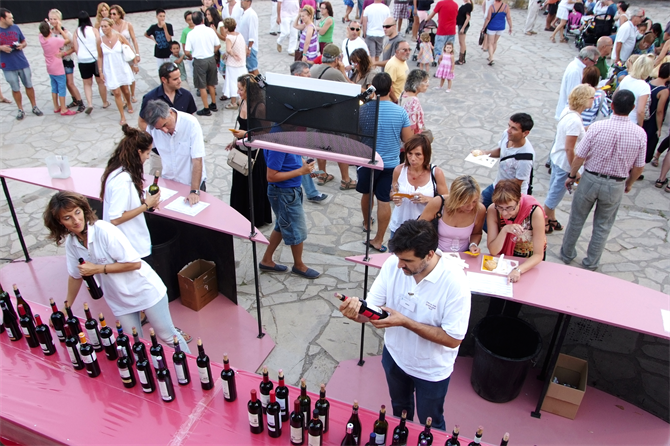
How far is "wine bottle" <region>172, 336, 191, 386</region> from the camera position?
9.69 feet

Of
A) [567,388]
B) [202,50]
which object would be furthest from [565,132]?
[202,50]

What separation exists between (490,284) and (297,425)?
6.33 feet

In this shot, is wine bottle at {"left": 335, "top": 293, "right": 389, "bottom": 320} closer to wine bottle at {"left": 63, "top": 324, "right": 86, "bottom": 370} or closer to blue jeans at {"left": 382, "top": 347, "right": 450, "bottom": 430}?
blue jeans at {"left": 382, "top": 347, "right": 450, "bottom": 430}

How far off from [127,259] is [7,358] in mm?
974

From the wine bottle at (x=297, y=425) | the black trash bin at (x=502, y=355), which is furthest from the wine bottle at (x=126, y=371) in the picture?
the black trash bin at (x=502, y=355)

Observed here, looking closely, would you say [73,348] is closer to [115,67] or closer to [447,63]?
[115,67]

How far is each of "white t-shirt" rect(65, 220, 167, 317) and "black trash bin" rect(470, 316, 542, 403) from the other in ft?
8.63

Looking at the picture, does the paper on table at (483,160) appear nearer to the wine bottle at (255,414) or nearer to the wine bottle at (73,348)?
the wine bottle at (255,414)

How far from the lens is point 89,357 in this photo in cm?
303

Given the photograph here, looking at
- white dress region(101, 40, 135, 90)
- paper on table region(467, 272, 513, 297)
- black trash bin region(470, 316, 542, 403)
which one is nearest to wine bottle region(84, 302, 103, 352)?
paper on table region(467, 272, 513, 297)

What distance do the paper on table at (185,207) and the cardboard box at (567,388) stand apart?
3384 millimetres

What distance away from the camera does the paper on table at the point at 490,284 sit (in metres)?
3.70

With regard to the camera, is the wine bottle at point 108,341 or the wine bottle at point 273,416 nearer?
the wine bottle at point 273,416

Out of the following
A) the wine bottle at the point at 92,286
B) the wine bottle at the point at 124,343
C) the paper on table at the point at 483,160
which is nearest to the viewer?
the wine bottle at the point at 124,343
